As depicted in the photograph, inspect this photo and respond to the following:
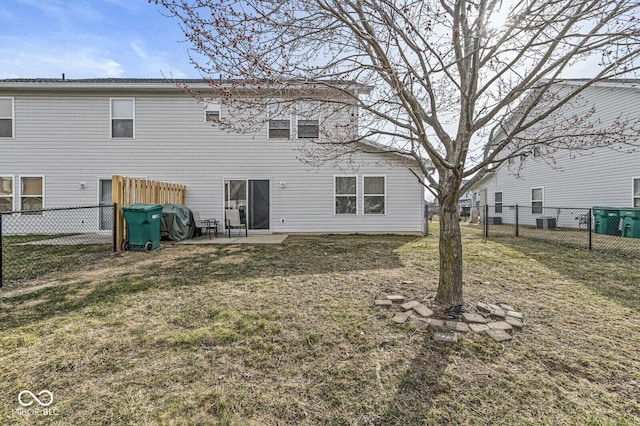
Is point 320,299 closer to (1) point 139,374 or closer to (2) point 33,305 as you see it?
(1) point 139,374

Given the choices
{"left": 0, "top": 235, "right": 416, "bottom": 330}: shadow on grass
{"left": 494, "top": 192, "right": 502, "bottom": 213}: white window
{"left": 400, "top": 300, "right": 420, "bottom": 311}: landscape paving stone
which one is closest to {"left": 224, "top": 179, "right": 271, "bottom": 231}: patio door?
{"left": 0, "top": 235, "right": 416, "bottom": 330}: shadow on grass

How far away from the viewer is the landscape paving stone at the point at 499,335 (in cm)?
263

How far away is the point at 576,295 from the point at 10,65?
16710 millimetres

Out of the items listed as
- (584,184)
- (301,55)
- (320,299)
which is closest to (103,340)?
(320,299)

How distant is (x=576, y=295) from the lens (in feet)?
12.7

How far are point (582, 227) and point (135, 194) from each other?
1635 cm

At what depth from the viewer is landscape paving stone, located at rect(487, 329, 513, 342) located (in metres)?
2.63

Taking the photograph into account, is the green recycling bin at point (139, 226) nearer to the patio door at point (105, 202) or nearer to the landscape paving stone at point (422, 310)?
the patio door at point (105, 202)

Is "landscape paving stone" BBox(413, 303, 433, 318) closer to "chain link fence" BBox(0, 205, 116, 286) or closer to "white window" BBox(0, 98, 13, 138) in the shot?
"chain link fence" BBox(0, 205, 116, 286)

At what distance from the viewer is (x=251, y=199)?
406 inches

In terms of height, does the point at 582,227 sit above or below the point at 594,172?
below

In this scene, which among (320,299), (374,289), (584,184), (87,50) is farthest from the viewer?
(584,184)

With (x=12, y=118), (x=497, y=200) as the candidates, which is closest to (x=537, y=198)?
(x=497, y=200)

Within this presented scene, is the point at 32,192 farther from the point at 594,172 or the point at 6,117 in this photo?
the point at 594,172
